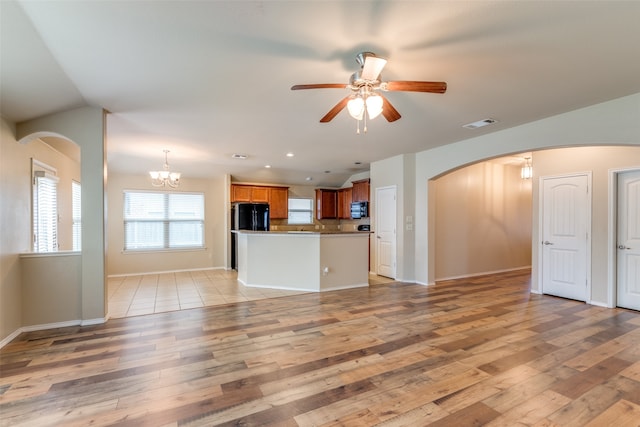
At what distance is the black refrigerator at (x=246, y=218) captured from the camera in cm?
743

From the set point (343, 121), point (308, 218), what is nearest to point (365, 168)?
point (308, 218)

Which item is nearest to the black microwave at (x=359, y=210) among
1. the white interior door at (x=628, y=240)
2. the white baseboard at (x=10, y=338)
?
the white interior door at (x=628, y=240)

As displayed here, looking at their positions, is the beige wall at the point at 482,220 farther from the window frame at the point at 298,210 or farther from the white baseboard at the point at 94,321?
the white baseboard at the point at 94,321

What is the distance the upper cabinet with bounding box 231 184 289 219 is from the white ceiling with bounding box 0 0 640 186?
12.0ft

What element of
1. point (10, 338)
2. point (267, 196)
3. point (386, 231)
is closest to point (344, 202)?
point (267, 196)

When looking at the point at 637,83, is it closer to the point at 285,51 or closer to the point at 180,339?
the point at 285,51

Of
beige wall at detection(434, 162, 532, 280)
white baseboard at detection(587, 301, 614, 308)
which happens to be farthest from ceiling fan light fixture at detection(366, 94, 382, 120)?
white baseboard at detection(587, 301, 614, 308)

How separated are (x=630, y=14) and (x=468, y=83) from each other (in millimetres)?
1109

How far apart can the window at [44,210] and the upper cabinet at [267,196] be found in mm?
3661

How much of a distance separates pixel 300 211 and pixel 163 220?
12.1ft

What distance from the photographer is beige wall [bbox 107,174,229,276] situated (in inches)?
269

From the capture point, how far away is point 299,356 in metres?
2.81

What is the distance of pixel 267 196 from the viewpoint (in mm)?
8234

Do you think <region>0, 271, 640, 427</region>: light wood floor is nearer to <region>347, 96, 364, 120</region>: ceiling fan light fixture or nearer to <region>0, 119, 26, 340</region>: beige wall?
<region>0, 119, 26, 340</region>: beige wall
